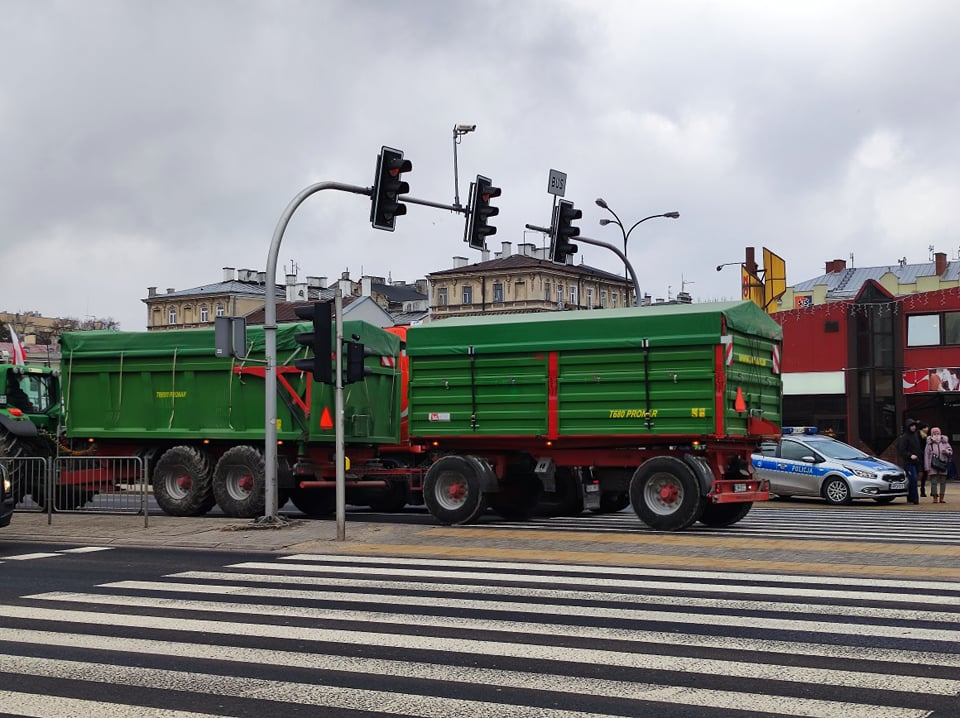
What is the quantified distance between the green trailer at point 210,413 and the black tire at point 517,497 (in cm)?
206

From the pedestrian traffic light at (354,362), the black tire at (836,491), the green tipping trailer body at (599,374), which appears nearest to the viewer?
the pedestrian traffic light at (354,362)

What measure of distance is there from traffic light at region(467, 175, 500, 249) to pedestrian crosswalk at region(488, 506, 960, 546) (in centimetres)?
540

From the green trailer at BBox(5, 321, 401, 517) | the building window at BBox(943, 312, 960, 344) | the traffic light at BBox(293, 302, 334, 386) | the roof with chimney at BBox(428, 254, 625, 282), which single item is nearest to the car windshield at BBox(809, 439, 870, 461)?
the green trailer at BBox(5, 321, 401, 517)

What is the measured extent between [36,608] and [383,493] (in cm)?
1104

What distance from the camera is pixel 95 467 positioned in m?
20.2

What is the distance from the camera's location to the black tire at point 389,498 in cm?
2114

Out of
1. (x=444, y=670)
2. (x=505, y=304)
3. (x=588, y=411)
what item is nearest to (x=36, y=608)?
(x=444, y=670)

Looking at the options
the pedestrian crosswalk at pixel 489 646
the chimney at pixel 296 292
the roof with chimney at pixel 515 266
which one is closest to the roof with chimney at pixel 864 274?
the roof with chimney at pixel 515 266

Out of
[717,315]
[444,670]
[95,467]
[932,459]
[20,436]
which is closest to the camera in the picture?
[444,670]

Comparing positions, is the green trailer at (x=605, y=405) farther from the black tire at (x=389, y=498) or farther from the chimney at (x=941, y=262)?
the chimney at (x=941, y=262)

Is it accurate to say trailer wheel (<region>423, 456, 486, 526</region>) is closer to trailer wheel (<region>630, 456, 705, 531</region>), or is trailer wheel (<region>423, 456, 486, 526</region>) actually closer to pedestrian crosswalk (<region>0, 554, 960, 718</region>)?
trailer wheel (<region>630, 456, 705, 531</region>)

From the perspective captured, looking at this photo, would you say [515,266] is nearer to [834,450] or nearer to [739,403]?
[834,450]

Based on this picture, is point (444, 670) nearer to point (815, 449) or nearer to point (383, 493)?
point (383, 493)

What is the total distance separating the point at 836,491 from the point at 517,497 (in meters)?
8.84
